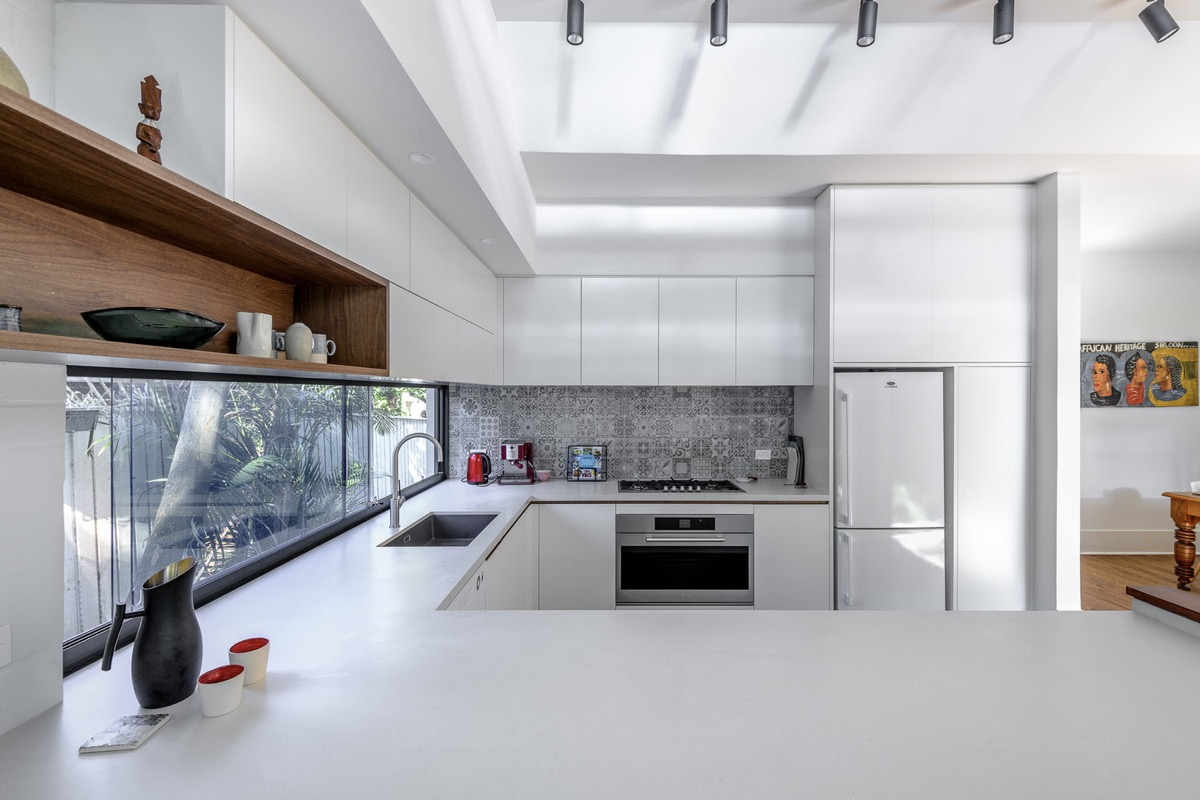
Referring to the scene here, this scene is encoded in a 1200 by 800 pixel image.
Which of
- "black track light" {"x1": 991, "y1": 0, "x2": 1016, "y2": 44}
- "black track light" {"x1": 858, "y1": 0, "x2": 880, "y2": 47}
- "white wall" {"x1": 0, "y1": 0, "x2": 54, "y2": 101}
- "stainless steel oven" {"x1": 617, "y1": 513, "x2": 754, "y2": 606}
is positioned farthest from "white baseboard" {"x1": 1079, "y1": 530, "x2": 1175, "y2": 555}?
"white wall" {"x1": 0, "y1": 0, "x2": 54, "y2": 101}

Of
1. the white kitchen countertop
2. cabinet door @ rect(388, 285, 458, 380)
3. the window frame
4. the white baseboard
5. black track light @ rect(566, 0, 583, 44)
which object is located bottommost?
the white baseboard

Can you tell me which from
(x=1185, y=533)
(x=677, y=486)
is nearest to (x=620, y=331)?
(x=677, y=486)

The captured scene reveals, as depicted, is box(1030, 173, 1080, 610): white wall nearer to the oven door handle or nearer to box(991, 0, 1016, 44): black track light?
box(991, 0, 1016, 44): black track light

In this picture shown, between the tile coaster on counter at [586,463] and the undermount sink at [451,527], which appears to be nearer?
the undermount sink at [451,527]

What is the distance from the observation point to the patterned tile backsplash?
3576 millimetres

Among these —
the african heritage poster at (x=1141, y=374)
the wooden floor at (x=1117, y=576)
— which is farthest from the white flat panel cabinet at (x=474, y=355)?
the african heritage poster at (x=1141, y=374)

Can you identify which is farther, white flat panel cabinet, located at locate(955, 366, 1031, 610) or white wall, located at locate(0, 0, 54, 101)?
white flat panel cabinet, located at locate(955, 366, 1031, 610)

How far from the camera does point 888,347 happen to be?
2875 mm

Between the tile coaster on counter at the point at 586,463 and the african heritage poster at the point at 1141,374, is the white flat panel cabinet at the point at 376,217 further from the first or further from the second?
the african heritage poster at the point at 1141,374

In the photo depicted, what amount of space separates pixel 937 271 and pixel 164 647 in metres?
3.46

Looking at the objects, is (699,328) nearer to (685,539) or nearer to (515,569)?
(685,539)

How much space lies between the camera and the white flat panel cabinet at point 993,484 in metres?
2.84

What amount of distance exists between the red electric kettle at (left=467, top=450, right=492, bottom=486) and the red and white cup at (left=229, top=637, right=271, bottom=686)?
7.55 ft

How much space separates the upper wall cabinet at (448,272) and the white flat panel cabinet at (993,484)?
8.73 ft
